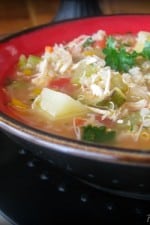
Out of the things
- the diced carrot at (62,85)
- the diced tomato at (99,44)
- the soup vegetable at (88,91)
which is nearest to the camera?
the soup vegetable at (88,91)

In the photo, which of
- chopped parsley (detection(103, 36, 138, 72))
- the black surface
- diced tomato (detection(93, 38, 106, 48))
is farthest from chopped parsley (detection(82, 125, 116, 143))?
diced tomato (detection(93, 38, 106, 48))

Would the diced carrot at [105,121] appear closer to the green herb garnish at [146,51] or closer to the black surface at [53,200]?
the black surface at [53,200]

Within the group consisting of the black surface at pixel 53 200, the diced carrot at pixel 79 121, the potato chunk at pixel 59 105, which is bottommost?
the black surface at pixel 53 200

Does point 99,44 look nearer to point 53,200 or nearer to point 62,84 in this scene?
point 62,84

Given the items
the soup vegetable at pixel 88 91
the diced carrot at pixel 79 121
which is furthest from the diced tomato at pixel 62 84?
the diced carrot at pixel 79 121

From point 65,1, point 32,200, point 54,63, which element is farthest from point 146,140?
point 65,1

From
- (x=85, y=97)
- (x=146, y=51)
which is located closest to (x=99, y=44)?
(x=146, y=51)

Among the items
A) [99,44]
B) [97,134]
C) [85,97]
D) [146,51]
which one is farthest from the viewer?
[99,44]
